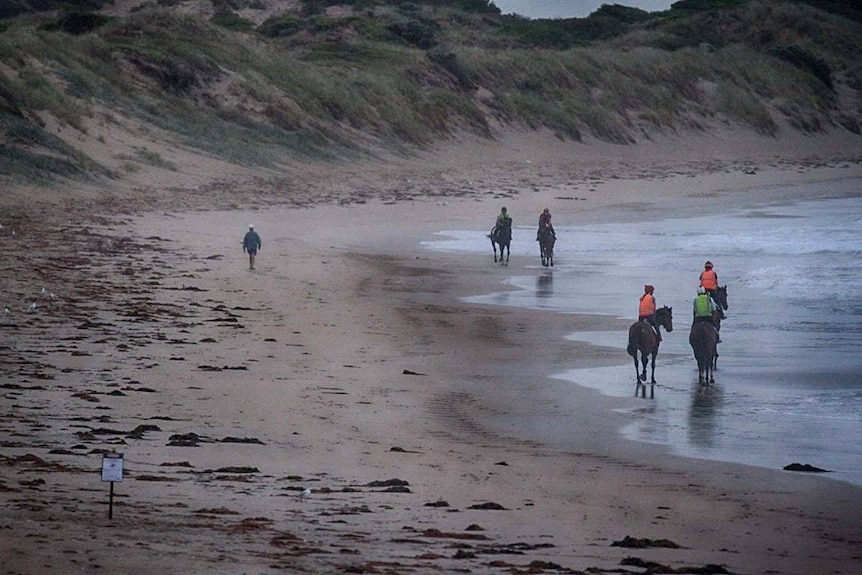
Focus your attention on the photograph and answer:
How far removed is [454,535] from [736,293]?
56.6 feet

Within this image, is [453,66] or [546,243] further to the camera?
[453,66]

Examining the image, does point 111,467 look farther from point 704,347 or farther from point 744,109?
point 744,109

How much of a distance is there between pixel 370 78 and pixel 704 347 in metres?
41.7

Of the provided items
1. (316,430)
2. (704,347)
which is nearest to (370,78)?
(704,347)

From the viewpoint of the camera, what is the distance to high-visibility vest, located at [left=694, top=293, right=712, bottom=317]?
17.4 meters

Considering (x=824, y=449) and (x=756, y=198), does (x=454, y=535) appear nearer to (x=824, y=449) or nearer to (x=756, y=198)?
(x=824, y=449)

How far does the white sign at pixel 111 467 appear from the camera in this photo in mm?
8109

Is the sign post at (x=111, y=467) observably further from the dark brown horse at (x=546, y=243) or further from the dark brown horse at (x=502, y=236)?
the dark brown horse at (x=502, y=236)

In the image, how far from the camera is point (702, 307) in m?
17.5

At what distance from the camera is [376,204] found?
3803 cm

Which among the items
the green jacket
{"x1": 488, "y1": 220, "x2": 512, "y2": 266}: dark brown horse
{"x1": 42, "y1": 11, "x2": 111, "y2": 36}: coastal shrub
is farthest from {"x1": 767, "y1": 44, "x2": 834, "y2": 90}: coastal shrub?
the green jacket

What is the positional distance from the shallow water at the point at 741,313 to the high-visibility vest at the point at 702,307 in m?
→ 0.75

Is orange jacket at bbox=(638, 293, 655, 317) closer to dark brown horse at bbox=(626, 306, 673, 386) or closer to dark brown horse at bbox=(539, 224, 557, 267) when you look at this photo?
dark brown horse at bbox=(626, 306, 673, 386)

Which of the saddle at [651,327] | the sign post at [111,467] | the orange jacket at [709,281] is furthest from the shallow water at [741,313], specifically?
the sign post at [111,467]
